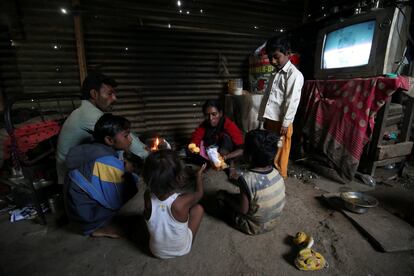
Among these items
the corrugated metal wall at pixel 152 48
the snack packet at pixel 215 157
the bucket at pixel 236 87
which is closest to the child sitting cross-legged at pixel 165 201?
the snack packet at pixel 215 157

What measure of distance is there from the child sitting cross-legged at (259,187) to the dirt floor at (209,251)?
0.67 feet

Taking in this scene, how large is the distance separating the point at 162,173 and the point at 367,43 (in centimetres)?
347

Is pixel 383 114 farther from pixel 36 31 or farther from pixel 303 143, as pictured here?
pixel 36 31

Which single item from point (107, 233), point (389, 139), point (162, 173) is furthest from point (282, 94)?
point (107, 233)

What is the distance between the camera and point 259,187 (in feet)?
6.82

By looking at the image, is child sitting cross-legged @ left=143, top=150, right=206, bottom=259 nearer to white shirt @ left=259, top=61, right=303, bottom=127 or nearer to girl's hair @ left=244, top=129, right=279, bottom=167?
girl's hair @ left=244, top=129, right=279, bottom=167

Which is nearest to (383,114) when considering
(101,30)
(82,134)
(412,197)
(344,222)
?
(412,197)

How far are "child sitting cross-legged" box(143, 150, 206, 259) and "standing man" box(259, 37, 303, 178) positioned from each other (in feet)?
6.98

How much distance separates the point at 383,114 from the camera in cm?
312

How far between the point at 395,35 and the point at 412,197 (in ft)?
7.56

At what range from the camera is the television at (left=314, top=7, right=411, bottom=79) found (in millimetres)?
2795

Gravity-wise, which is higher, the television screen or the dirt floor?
the television screen

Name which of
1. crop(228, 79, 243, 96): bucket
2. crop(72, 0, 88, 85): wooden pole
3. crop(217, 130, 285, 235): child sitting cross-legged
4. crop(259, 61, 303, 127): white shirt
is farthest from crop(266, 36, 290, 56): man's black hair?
crop(72, 0, 88, 85): wooden pole

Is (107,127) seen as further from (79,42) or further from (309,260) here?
(79,42)
